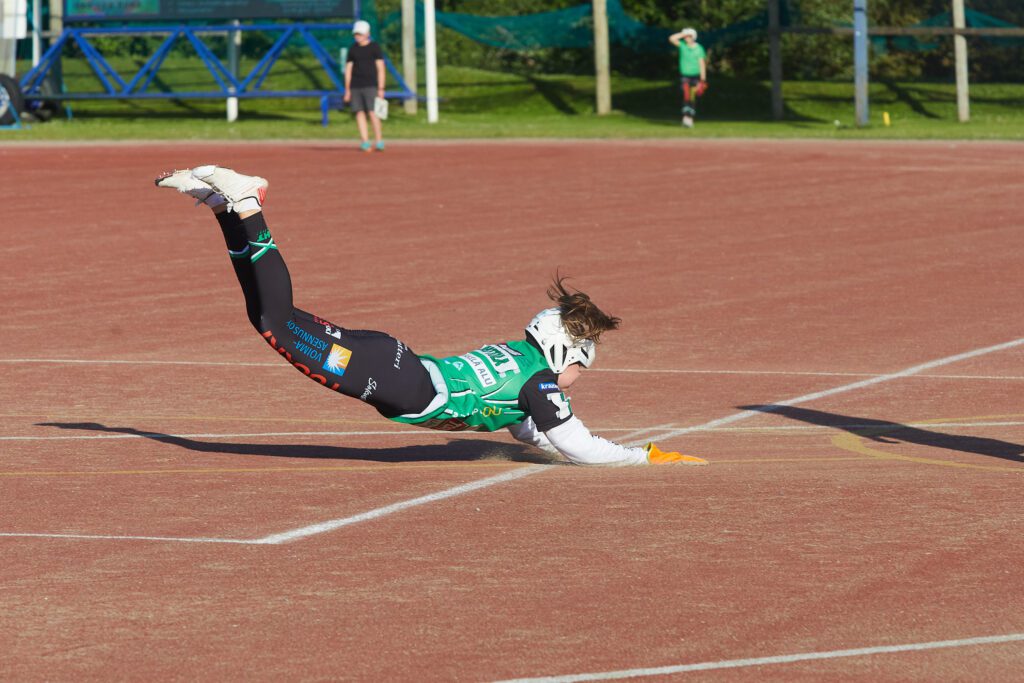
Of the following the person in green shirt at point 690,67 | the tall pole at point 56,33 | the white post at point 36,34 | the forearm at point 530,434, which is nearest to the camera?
the forearm at point 530,434

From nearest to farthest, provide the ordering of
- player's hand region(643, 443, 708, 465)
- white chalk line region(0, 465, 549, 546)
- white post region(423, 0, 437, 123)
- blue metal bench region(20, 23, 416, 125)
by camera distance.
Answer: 1. white chalk line region(0, 465, 549, 546)
2. player's hand region(643, 443, 708, 465)
3. white post region(423, 0, 437, 123)
4. blue metal bench region(20, 23, 416, 125)

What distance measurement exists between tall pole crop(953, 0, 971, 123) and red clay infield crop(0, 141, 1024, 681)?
12084mm

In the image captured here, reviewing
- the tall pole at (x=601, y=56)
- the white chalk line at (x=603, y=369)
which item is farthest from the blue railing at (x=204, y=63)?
the white chalk line at (x=603, y=369)

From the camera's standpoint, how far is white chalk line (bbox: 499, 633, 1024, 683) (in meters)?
6.41

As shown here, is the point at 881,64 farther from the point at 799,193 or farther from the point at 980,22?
the point at 799,193

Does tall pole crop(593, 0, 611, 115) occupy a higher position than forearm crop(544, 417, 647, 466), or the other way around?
tall pole crop(593, 0, 611, 115)

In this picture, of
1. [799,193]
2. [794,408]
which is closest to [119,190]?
[799,193]

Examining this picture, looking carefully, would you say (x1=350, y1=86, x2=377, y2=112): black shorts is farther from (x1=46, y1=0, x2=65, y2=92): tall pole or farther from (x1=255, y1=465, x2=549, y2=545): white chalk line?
(x1=255, y1=465, x2=549, y2=545): white chalk line

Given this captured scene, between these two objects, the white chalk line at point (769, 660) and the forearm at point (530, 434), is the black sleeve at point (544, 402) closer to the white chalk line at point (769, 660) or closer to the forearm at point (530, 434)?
the forearm at point (530, 434)

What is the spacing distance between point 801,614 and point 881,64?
39.1 meters

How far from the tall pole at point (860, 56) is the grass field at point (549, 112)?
2.00ft

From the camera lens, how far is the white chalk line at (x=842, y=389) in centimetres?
1217

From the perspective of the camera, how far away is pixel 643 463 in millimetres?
10445

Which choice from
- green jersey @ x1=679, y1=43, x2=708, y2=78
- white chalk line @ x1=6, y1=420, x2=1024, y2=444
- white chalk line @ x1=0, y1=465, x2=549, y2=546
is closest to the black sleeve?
white chalk line @ x1=0, y1=465, x2=549, y2=546
